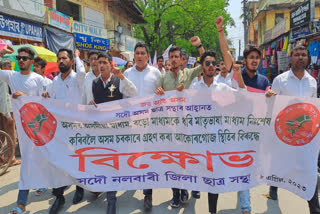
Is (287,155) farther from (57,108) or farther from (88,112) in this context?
(57,108)

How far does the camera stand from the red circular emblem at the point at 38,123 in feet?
10.8

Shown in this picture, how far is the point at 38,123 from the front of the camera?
332 centimetres

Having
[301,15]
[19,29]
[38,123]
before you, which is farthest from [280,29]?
[38,123]

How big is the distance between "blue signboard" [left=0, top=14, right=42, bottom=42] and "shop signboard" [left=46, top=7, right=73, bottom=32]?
752mm

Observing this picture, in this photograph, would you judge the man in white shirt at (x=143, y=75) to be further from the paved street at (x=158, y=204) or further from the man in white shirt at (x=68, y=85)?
the paved street at (x=158, y=204)

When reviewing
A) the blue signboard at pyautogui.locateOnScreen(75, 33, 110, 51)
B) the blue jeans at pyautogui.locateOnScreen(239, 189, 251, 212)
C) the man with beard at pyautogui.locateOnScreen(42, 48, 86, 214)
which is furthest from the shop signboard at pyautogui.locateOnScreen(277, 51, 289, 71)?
the man with beard at pyautogui.locateOnScreen(42, 48, 86, 214)

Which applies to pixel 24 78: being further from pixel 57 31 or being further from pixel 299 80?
pixel 57 31

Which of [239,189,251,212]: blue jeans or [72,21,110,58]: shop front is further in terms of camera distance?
[72,21,110,58]: shop front

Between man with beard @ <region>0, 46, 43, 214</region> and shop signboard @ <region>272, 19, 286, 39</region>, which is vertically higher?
shop signboard @ <region>272, 19, 286, 39</region>

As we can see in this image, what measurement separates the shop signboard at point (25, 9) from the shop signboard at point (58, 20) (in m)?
0.40

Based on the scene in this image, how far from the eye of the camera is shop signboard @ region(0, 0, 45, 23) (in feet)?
28.2

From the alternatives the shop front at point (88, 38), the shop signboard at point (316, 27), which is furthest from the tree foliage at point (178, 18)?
the shop signboard at point (316, 27)

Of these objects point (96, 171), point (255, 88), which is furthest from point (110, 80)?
point (255, 88)

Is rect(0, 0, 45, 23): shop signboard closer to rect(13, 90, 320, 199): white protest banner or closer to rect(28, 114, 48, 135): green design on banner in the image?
rect(28, 114, 48, 135): green design on banner
